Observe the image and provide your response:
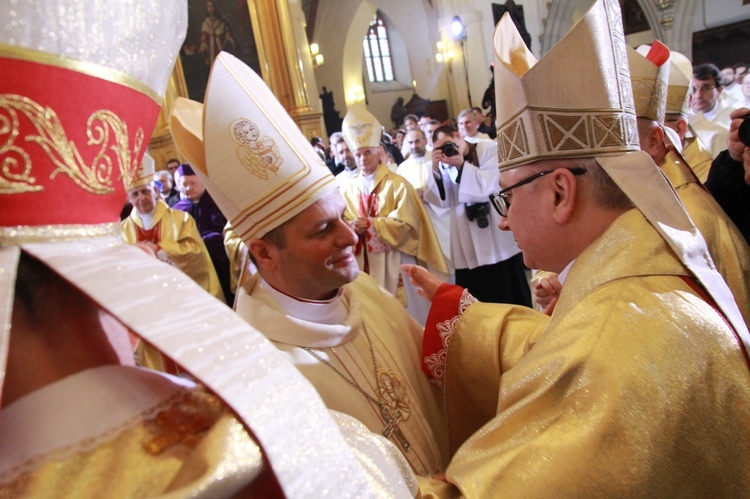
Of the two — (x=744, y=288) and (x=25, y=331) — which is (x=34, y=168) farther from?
(x=744, y=288)

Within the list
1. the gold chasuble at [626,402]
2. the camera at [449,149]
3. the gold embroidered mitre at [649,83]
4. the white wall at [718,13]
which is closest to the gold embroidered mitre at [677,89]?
the gold embroidered mitre at [649,83]

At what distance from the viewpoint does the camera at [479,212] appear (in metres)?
6.01

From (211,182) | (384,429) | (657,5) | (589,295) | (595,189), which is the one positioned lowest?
(384,429)

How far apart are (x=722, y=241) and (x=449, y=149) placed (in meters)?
3.73

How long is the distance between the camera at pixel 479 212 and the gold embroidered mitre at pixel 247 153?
411 cm

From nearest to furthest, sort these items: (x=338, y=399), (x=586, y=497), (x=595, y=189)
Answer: (x=586, y=497)
(x=595, y=189)
(x=338, y=399)

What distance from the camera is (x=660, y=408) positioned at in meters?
1.17

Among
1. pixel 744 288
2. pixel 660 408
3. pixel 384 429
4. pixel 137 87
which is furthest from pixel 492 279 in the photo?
pixel 137 87

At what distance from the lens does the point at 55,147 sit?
2.13ft

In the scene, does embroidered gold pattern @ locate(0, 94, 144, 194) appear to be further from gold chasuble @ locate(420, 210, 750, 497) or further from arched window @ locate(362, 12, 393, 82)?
arched window @ locate(362, 12, 393, 82)

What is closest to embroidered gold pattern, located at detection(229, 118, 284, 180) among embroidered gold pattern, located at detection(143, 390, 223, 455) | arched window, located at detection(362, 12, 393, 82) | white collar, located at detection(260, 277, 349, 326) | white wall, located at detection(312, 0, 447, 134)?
white collar, located at detection(260, 277, 349, 326)

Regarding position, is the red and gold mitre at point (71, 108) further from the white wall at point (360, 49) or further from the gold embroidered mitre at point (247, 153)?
the white wall at point (360, 49)

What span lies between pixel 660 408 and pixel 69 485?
3.68ft

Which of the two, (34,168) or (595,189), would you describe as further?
(595,189)
